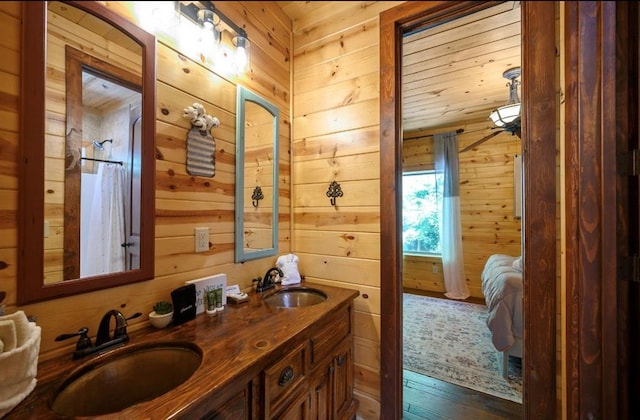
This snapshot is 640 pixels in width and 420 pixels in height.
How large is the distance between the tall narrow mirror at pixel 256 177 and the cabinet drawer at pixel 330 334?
53 cm

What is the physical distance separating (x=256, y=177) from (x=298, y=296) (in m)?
0.72

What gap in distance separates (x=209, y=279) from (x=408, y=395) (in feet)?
5.13

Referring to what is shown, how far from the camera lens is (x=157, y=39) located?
3.15 feet

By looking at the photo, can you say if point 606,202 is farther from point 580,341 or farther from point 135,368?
point 135,368

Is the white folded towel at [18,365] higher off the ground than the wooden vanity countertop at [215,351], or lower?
higher

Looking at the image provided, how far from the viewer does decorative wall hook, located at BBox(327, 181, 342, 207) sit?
148 centimetres

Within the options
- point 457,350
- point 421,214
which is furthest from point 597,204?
point 421,214

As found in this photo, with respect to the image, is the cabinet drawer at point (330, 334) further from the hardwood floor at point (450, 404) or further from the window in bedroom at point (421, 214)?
the window in bedroom at point (421, 214)

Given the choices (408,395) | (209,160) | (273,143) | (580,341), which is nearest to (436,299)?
(408,395)

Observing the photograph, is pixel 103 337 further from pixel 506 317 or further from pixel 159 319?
pixel 506 317

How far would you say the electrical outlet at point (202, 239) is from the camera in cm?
111

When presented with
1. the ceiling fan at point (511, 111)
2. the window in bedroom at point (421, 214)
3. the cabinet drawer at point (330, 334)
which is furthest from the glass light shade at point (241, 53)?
the window in bedroom at point (421, 214)

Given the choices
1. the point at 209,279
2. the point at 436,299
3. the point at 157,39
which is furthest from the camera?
the point at 436,299

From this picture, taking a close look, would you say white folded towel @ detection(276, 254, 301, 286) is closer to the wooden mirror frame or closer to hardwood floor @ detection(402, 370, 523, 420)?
the wooden mirror frame
